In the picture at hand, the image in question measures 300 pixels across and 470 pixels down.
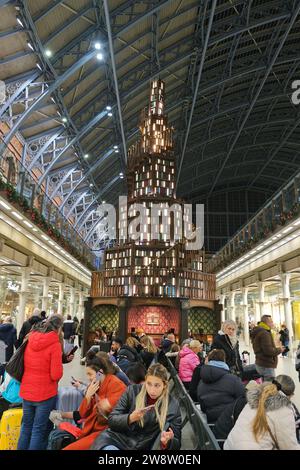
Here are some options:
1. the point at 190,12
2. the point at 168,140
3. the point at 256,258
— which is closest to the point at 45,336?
the point at 256,258

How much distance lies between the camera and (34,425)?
384cm

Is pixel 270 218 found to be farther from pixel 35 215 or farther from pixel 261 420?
pixel 261 420

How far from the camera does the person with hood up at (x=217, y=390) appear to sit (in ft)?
12.2

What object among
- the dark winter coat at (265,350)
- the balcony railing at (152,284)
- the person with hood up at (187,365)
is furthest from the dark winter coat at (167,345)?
the balcony railing at (152,284)

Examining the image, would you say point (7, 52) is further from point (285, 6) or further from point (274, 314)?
point (274, 314)

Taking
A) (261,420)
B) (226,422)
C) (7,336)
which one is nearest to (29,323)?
(7,336)

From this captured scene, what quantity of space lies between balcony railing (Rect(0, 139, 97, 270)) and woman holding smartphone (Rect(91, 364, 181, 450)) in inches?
327

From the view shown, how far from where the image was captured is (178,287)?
722 inches

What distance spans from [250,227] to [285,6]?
503 inches

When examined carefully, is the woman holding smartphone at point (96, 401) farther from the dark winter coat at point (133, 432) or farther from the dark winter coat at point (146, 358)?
the dark winter coat at point (146, 358)

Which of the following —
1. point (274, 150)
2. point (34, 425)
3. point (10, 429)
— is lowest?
point (10, 429)

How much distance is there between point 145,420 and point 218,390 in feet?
3.40

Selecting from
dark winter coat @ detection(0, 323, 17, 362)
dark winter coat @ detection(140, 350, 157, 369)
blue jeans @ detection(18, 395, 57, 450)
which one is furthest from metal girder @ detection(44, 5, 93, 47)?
blue jeans @ detection(18, 395, 57, 450)

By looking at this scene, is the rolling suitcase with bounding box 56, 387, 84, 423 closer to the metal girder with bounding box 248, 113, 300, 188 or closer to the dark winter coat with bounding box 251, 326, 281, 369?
the dark winter coat with bounding box 251, 326, 281, 369
